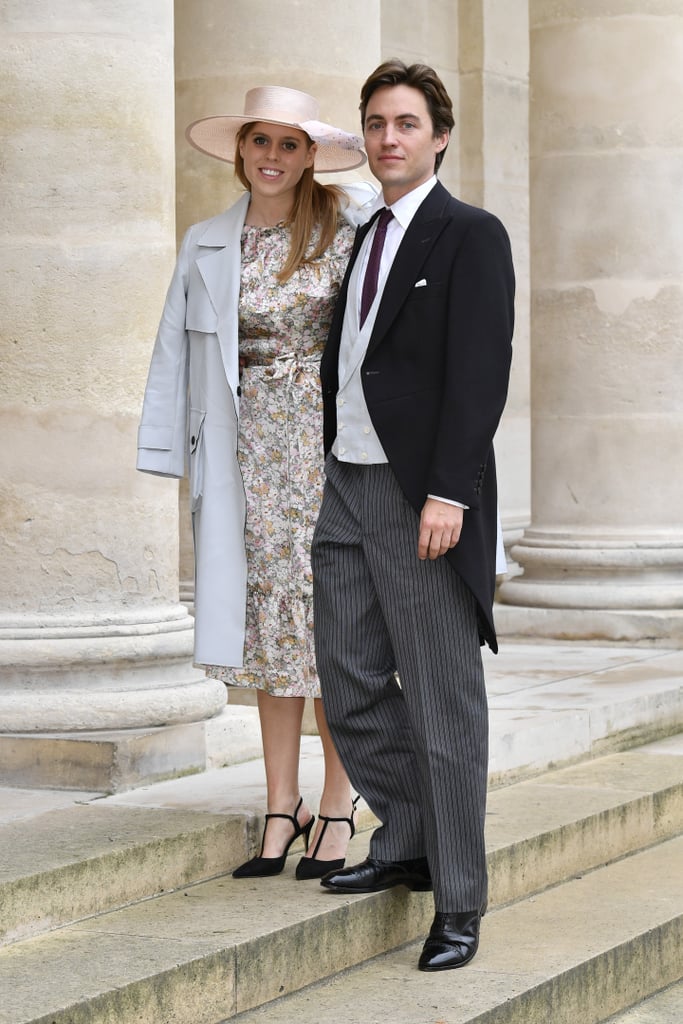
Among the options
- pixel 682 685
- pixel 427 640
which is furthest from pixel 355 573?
pixel 682 685

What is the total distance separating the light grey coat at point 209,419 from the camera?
559 centimetres

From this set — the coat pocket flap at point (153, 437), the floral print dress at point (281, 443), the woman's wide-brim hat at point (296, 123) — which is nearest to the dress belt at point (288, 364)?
the floral print dress at point (281, 443)

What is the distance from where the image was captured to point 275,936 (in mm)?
5160

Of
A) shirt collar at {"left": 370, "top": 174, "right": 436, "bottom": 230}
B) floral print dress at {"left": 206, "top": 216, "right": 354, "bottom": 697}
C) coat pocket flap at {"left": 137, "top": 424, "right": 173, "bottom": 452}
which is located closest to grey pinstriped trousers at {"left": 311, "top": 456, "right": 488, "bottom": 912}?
floral print dress at {"left": 206, "top": 216, "right": 354, "bottom": 697}

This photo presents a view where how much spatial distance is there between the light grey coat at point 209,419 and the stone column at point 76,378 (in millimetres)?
1037

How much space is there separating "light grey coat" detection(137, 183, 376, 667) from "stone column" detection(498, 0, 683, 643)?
5.70m

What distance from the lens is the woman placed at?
556 cm

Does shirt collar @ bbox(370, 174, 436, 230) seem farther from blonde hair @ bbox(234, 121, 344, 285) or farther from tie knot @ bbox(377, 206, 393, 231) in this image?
blonde hair @ bbox(234, 121, 344, 285)

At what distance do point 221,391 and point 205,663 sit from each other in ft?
2.56

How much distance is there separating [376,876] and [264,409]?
1.36 meters

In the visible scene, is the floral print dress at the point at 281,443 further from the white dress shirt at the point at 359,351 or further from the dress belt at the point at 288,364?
the white dress shirt at the point at 359,351

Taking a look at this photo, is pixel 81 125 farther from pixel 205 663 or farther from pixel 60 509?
pixel 205 663

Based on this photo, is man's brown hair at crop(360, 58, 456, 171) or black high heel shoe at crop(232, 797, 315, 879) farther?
black high heel shoe at crop(232, 797, 315, 879)

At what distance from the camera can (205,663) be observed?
5.60 m
